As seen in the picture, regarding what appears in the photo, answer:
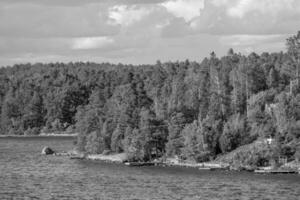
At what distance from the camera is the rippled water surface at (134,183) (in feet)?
372

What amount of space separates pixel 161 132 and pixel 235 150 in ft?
71.2

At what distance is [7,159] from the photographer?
19250cm

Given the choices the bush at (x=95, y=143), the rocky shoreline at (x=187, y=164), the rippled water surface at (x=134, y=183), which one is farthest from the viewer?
the bush at (x=95, y=143)

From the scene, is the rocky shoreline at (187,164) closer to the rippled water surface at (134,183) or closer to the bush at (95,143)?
the bush at (95,143)

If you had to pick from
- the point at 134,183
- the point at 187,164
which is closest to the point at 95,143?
the point at 187,164

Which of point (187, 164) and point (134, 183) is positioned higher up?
point (187, 164)

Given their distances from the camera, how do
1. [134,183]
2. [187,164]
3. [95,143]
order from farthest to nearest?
[95,143] < [187,164] < [134,183]

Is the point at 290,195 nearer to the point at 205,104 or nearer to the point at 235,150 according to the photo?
the point at 235,150

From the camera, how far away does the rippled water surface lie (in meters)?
113

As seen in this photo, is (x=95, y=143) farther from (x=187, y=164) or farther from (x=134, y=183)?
(x=134, y=183)

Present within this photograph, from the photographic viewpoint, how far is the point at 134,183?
5123 inches

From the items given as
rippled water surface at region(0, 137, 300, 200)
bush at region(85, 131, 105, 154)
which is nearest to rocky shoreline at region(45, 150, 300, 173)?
bush at region(85, 131, 105, 154)

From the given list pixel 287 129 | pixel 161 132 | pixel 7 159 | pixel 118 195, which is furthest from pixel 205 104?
pixel 118 195

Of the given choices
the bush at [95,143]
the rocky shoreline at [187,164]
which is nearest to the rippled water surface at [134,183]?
the rocky shoreline at [187,164]
